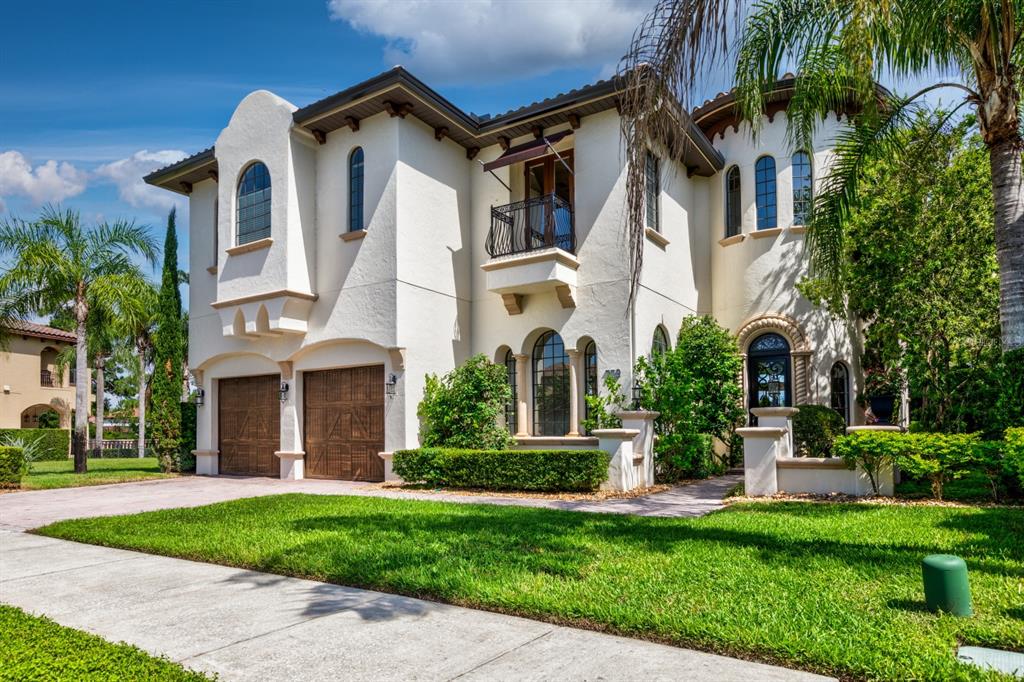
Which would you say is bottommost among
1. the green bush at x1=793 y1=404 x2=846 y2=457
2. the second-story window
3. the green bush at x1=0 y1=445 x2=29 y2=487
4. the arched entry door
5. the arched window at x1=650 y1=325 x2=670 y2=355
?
the green bush at x1=0 y1=445 x2=29 y2=487

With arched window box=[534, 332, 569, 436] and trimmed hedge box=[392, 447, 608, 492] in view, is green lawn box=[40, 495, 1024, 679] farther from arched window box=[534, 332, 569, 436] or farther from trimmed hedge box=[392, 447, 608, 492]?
arched window box=[534, 332, 569, 436]

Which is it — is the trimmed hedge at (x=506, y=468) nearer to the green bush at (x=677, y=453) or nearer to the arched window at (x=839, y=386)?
the green bush at (x=677, y=453)

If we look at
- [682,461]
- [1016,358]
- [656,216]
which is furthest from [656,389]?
[1016,358]

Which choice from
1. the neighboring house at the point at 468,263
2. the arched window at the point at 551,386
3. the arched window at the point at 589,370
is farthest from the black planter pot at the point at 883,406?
the arched window at the point at 551,386

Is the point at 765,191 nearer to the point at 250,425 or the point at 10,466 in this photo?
the point at 250,425

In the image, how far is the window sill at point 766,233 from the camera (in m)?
17.2

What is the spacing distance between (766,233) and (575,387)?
672 cm

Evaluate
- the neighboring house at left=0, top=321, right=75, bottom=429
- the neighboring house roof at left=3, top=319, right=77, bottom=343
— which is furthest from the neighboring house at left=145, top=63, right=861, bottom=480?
the neighboring house at left=0, top=321, right=75, bottom=429

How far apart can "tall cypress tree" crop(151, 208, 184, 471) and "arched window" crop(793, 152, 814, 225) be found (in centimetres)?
1735

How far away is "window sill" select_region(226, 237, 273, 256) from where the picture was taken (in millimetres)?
16094

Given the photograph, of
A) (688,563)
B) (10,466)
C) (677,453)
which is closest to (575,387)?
(677,453)

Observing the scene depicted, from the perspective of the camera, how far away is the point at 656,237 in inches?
619

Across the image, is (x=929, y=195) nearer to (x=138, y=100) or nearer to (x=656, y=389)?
(x=656, y=389)

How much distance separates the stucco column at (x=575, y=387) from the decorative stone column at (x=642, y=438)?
1706 mm
